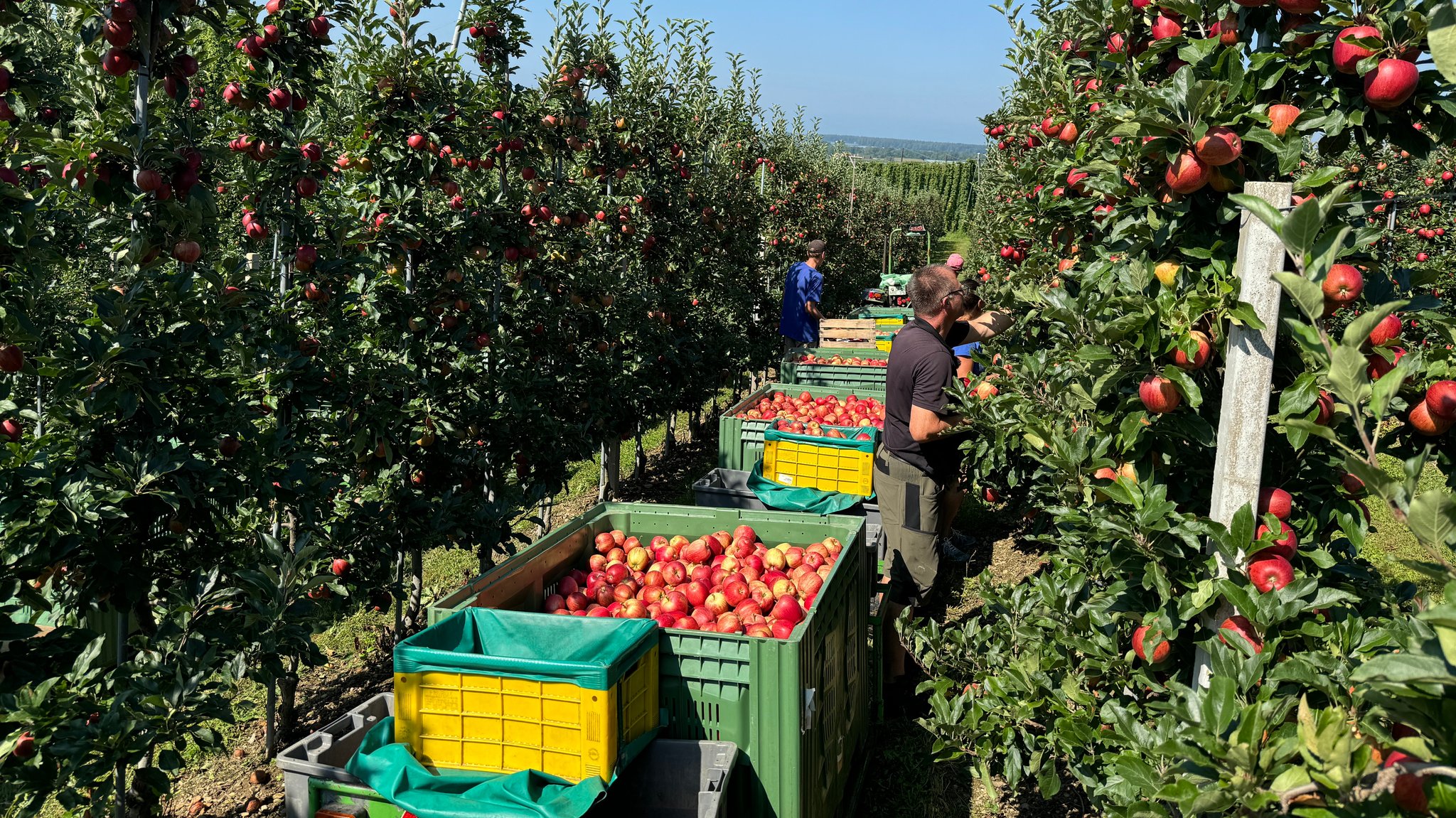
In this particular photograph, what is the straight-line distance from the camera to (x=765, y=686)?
2729mm

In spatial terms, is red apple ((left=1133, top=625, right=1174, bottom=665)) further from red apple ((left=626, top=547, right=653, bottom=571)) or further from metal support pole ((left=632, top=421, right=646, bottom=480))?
metal support pole ((left=632, top=421, right=646, bottom=480))

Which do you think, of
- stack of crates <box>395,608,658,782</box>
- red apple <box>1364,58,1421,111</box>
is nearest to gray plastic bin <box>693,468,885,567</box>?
stack of crates <box>395,608,658,782</box>

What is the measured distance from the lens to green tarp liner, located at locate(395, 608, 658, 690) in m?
2.40

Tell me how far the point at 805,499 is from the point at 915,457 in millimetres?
1003

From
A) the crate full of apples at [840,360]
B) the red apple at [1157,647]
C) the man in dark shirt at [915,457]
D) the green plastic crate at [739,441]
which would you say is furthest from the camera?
the crate full of apples at [840,360]

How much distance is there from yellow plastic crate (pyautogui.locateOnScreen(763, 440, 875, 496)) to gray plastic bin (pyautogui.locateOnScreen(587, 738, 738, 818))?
307cm

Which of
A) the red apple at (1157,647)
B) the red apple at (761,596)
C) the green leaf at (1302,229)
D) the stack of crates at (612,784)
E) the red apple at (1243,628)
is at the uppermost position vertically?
the green leaf at (1302,229)

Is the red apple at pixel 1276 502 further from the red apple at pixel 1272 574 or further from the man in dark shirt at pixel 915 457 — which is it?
the man in dark shirt at pixel 915 457

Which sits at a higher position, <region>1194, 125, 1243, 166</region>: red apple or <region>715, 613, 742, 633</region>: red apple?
<region>1194, 125, 1243, 166</region>: red apple

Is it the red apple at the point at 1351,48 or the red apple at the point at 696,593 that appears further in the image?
the red apple at the point at 696,593

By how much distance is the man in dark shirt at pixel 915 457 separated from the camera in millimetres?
4797

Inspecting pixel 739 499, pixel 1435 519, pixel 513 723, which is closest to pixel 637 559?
pixel 513 723

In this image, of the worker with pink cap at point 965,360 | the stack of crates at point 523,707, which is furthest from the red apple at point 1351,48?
the worker with pink cap at point 965,360

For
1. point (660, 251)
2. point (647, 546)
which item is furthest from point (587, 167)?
point (647, 546)
